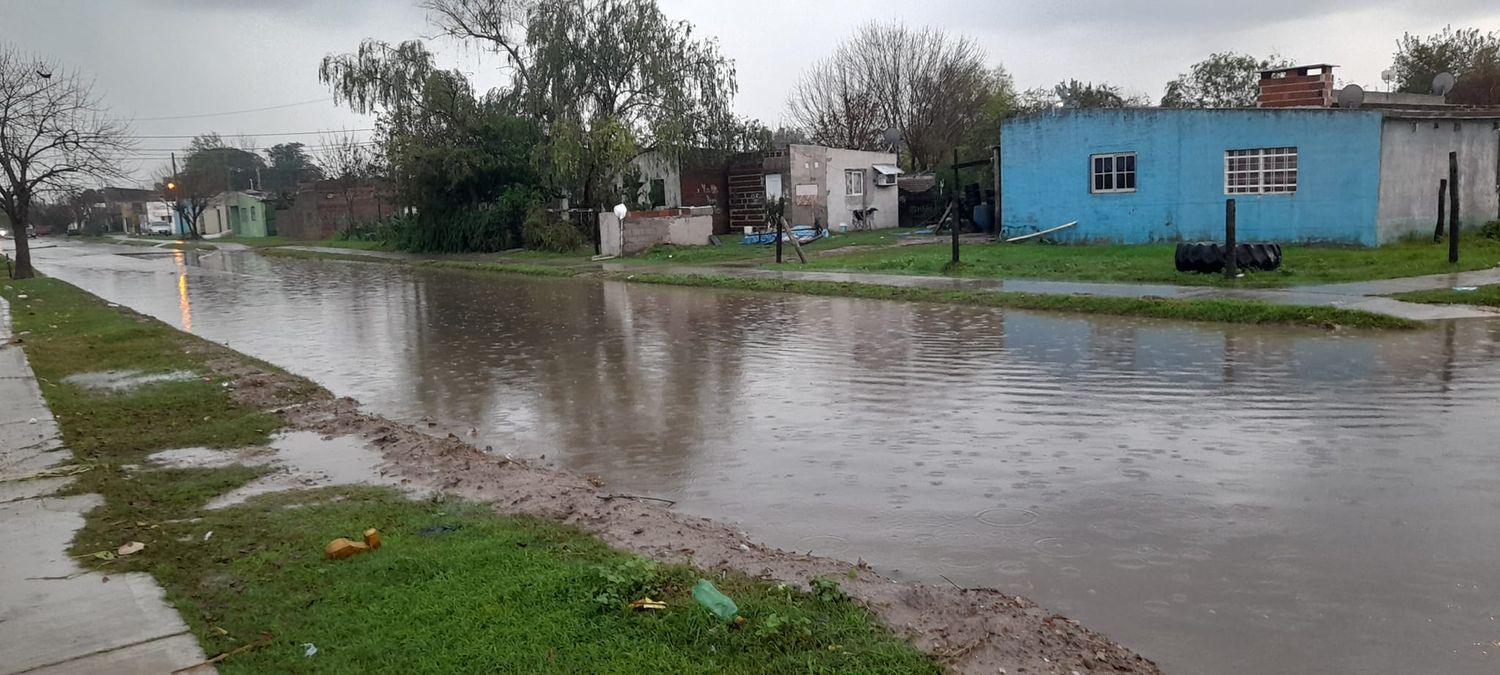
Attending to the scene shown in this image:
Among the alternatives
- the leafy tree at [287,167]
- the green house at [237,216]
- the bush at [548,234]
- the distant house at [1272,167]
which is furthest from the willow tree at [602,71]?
the leafy tree at [287,167]

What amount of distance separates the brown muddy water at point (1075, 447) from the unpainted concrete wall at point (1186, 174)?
1255 cm

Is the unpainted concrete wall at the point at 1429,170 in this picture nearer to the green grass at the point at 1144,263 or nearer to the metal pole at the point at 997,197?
the green grass at the point at 1144,263

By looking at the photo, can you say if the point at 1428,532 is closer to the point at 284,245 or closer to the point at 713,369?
the point at 713,369

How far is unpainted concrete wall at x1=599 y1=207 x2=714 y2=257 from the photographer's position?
34938 millimetres

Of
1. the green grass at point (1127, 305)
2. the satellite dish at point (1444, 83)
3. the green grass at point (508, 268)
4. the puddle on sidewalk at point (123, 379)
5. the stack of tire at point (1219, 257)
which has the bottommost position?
the puddle on sidewalk at point (123, 379)

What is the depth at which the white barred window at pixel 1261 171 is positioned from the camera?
25.5m

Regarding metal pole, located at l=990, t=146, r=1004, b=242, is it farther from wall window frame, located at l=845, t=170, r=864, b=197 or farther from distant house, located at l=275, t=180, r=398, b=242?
distant house, located at l=275, t=180, r=398, b=242

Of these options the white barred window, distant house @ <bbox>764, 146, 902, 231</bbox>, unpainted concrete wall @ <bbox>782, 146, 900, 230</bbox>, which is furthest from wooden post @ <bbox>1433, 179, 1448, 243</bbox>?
unpainted concrete wall @ <bbox>782, 146, 900, 230</bbox>

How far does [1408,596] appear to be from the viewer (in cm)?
496

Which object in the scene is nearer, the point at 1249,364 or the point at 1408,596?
the point at 1408,596

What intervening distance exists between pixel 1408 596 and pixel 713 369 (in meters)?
8.44

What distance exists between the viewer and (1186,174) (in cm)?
2688

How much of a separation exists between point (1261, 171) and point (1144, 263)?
6.24 meters

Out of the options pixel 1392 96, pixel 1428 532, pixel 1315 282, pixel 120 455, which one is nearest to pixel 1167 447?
pixel 1428 532
